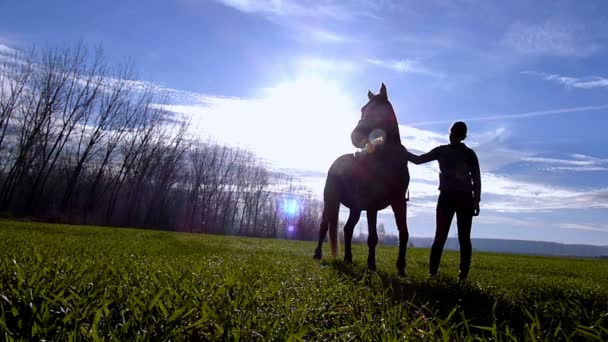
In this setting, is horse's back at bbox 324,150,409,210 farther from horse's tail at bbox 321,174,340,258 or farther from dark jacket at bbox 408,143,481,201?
horse's tail at bbox 321,174,340,258

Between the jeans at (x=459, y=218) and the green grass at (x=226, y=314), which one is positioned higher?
the jeans at (x=459, y=218)

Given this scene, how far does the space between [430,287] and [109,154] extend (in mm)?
54335

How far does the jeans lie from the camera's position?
21.7 feet

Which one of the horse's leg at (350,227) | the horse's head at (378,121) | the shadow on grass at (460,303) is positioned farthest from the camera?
the horse's leg at (350,227)

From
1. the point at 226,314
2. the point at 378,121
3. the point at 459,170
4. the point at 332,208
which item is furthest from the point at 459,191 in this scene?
the point at 226,314

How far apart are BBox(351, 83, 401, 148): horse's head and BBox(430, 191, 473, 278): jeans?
123cm

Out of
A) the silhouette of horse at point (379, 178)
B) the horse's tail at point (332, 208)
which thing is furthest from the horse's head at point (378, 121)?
the horse's tail at point (332, 208)

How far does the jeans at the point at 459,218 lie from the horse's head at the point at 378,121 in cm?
123

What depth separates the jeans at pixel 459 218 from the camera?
21.7 ft

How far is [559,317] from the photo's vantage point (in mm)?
3029

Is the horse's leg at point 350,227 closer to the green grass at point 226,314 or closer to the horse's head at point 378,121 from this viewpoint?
the horse's head at point 378,121

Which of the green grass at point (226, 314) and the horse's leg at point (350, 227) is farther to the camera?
the horse's leg at point (350, 227)

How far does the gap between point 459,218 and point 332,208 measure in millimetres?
2695

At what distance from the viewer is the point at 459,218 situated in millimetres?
Result: 6719
